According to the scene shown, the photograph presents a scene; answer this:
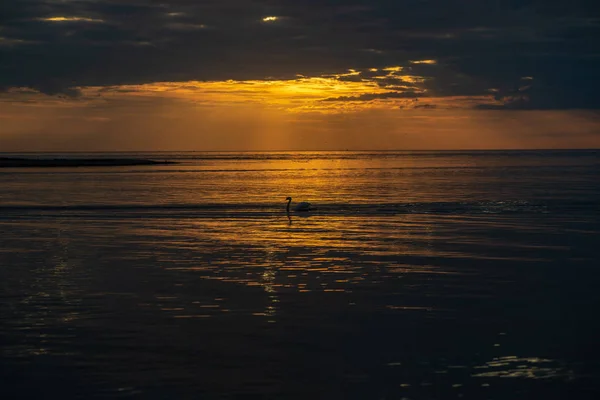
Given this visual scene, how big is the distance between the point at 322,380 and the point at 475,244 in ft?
53.6

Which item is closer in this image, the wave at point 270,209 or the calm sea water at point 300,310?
the calm sea water at point 300,310

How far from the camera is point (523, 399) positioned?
1092cm

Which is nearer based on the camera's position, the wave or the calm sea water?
the calm sea water

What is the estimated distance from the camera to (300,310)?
1650 cm

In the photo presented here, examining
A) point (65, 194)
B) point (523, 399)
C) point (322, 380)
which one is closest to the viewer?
point (523, 399)

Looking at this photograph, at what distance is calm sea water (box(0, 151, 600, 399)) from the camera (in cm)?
1177

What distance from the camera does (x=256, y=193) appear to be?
57.8m

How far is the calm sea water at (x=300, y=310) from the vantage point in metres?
11.8

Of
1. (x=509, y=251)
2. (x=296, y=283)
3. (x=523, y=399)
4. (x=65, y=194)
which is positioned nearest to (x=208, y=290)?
(x=296, y=283)

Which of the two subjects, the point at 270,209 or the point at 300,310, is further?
the point at 270,209

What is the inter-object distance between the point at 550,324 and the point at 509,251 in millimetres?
10363

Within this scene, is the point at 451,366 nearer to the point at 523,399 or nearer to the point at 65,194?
the point at 523,399

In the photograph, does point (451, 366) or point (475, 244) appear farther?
point (475, 244)

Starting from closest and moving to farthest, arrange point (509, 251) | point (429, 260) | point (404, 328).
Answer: point (404, 328) → point (429, 260) → point (509, 251)
